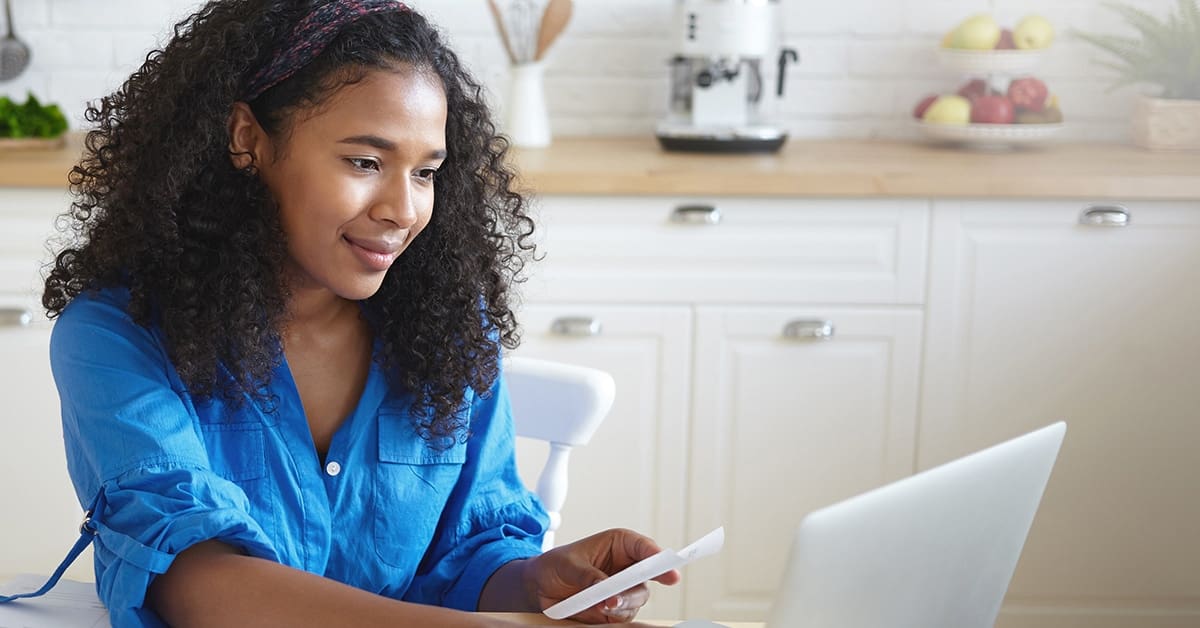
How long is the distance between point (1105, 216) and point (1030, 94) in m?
0.42

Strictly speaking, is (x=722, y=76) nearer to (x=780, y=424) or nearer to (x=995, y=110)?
(x=995, y=110)

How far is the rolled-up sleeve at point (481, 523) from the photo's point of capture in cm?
128

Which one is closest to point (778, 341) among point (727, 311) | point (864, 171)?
point (727, 311)

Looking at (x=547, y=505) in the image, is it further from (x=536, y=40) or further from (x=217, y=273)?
(x=536, y=40)

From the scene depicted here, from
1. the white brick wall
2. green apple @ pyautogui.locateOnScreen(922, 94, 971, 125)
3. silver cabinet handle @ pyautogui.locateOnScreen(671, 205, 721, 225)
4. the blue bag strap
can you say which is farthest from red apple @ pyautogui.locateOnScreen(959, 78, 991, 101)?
the blue bag strap

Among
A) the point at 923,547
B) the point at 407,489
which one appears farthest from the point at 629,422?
the point at 923,547

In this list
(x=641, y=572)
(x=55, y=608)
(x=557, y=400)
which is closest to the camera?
(x=641, y=572)

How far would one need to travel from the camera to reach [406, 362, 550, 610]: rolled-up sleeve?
128 cm

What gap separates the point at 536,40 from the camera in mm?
2775

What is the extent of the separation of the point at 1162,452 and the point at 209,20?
194cm

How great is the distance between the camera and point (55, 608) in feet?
3.39

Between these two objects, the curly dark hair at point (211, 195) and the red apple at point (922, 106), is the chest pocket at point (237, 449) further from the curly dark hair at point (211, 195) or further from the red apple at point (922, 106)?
the red apple at point (922, 106)

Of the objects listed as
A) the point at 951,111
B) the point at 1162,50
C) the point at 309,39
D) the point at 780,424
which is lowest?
the point at 780,424

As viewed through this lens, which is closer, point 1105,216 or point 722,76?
point 1105,216
